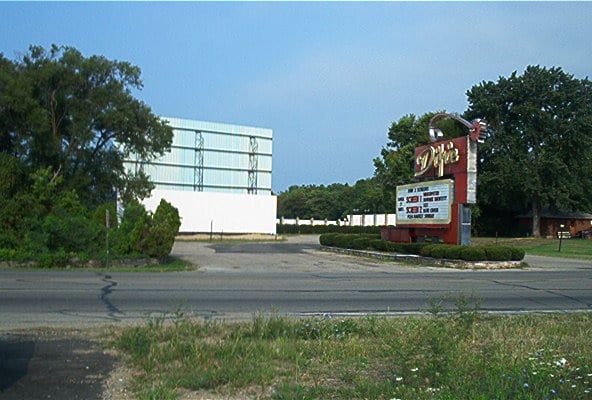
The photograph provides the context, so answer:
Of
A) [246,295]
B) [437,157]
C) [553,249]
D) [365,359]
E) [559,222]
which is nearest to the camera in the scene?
[365,359]

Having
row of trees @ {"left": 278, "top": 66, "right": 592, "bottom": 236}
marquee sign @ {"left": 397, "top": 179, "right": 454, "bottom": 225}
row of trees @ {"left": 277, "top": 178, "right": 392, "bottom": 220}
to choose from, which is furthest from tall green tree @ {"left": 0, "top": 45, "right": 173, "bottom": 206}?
row of trees @ {"left": 277, "top": 178, "right": 392, "bottom": 220}

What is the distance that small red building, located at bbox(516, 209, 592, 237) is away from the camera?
238 feet

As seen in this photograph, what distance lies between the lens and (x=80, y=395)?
6609 millimetres

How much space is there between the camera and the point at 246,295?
16000mm

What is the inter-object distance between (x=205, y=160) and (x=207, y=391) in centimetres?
7878

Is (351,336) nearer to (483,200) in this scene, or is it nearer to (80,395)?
(80,395)

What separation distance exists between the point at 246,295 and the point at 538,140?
53594 mm

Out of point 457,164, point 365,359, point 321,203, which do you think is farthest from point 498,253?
point 321,203

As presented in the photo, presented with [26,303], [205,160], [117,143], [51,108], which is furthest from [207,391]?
[205,160]

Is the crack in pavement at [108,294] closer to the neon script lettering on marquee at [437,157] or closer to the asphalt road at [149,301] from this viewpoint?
the asphalt road at [149,301]

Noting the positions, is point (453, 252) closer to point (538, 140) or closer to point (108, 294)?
point (108, 294)

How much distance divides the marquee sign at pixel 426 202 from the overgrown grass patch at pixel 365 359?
820 inches

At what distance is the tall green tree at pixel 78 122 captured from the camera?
117 feet

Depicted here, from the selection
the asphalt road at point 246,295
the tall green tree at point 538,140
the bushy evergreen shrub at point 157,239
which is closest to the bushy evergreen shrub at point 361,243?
the bushy evergreen shrub at point 157,239
